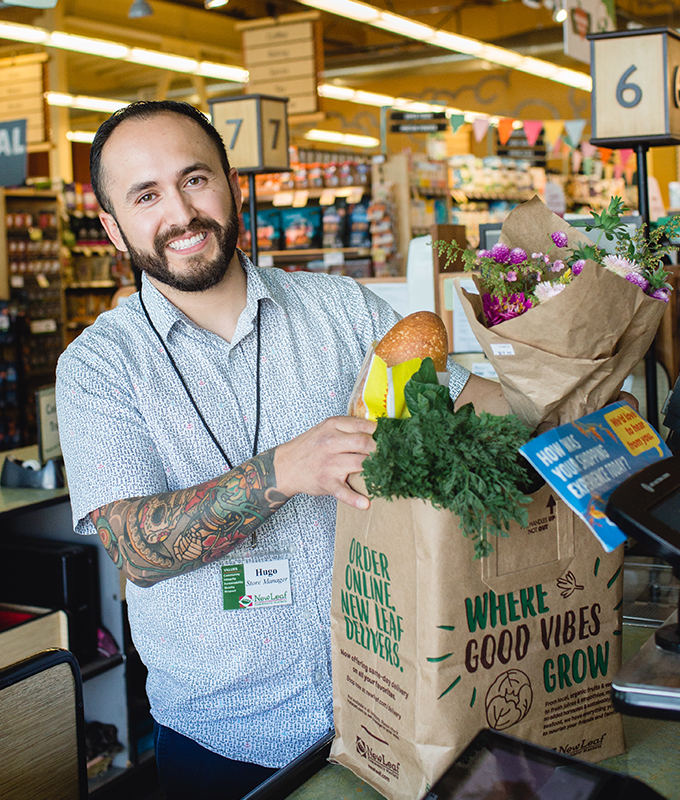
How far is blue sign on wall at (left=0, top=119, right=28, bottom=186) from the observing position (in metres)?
6.24

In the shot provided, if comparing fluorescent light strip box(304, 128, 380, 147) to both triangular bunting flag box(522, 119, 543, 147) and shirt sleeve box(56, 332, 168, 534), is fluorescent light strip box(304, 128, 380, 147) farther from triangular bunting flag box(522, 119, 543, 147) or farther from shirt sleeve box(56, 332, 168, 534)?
shirt sleeve box(56, 332, 168, 534)

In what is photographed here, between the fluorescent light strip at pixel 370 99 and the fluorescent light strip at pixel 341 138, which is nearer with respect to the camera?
the fluorescent light strip at pixel 370 99

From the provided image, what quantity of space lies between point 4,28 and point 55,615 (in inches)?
247

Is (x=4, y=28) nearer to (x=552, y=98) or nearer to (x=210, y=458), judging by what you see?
(x=210, y=458)

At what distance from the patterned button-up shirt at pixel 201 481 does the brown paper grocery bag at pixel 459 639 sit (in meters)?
0.33

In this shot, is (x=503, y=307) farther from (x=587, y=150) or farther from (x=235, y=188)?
(x=587, y=150)

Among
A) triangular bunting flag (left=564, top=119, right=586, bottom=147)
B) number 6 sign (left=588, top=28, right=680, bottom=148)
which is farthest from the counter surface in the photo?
triangular bunting flag (left=564, top=119, right=586, bottom=147)

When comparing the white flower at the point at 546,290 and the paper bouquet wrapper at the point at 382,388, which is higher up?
the white flower at the point at 546,290

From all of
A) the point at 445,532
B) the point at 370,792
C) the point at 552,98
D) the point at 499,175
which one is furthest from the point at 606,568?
the point at 552,98

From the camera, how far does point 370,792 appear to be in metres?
1.04

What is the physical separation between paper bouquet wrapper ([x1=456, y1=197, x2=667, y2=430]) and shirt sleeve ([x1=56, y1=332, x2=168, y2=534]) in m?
0.62

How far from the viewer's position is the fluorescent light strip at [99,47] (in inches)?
281

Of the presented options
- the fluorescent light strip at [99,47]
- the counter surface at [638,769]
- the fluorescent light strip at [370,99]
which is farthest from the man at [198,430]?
the fluorescent light strip at [370,99]

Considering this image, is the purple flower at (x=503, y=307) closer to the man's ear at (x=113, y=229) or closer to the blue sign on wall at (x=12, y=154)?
the man's ear at (x=113, y=229)
